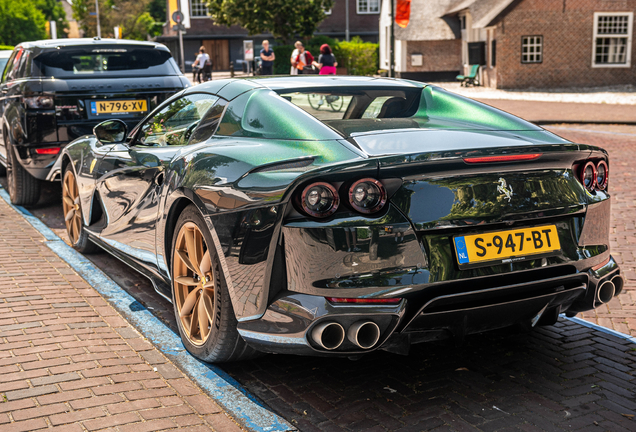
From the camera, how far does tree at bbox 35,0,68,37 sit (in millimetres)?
94000

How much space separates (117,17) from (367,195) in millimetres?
76644

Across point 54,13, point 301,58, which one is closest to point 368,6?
point 301,58

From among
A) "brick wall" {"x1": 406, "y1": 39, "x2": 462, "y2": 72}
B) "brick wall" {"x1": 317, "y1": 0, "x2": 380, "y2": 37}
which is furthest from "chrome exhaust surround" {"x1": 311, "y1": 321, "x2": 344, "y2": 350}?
"brick wall" {"x1": 317, "y1": 0, "x2": 380, "y2": 37}

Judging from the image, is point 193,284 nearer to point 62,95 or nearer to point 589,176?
point 589,176

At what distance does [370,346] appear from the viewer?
115 inches

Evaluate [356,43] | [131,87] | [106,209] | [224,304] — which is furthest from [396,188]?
[356,43]

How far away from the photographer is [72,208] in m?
6.08

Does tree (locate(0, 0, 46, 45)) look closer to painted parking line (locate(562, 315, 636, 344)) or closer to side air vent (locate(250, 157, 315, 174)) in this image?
painted parking line (locate(562, 315, 636, 344))

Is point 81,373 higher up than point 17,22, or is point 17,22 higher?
point 17,22

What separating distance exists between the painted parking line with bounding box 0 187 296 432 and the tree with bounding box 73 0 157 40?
7144 cm

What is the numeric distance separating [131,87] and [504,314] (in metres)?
5.57

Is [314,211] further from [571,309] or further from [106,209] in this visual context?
[106,209]

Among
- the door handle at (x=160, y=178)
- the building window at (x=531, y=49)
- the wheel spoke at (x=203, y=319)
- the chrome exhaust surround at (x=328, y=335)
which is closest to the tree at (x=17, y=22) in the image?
the building window at (x=531, y=49)

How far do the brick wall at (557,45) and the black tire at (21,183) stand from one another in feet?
87.4
